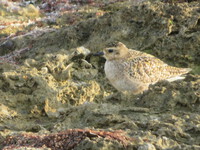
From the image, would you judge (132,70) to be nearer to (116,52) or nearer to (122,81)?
(122,81)

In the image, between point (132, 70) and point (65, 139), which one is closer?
point (65, 139)

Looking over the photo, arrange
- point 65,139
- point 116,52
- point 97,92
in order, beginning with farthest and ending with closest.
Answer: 1. point 97,92
2. point 116,52
3. point 65,139

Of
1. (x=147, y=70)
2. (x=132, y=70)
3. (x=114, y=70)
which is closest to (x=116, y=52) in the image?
(x=114, y=70)

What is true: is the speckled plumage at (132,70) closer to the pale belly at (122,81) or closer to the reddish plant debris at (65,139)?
the pale belly at (122,81)

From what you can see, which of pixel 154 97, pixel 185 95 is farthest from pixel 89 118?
pixel 185 95

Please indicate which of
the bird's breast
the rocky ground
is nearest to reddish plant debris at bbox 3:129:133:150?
the rocky ground

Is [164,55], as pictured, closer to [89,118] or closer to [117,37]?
[117,37]

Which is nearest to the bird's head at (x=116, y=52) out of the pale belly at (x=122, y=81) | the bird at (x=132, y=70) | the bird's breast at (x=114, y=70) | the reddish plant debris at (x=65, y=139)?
the bird at (x=132, y=70)
